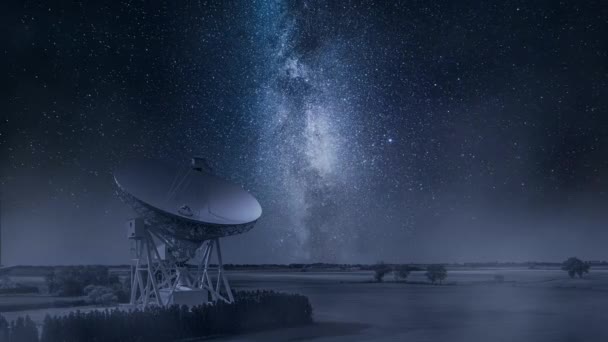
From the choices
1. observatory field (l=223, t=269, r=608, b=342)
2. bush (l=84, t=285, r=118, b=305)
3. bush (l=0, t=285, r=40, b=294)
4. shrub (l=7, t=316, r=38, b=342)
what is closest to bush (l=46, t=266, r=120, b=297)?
bush (l=0, t=285, r=40, b=294)

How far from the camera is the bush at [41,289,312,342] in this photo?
24.1 meters

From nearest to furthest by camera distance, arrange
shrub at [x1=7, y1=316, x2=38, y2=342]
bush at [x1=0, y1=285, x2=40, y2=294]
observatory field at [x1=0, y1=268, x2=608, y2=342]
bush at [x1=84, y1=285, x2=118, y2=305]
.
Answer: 1. shrub at [x1=7, y1=316, x2=38, y2=342]
2. observatory field at [x1=0, y1=268, x2=608, y2=342]
3. bush at [x1=84, y1=285, x2=118, y2=305]
4. bush at [x1=0, y1=285, x2=40, y2=294]

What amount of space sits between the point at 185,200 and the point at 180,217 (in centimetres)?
331

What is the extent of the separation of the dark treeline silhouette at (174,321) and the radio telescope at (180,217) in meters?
2.17

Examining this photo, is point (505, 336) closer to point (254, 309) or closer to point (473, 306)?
point (254, 309)

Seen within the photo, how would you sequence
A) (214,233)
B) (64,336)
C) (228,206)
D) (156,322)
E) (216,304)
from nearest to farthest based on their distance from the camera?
(64,336) → (156,322) → (216,304) → (214,233) → (228,206)

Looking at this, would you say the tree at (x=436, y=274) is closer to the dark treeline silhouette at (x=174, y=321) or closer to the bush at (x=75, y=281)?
the bush at (x=75, y=281)

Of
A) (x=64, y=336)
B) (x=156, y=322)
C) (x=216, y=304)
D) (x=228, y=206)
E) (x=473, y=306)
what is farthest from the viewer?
(x=473, y=306)

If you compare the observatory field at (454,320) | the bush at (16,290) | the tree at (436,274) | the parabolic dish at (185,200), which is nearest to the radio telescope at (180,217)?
the parabolic dish at (185,200)

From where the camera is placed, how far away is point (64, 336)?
23641 millimetres

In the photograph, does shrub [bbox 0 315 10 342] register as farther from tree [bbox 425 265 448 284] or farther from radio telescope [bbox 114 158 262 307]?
tree [bbox 425 265 448 284]

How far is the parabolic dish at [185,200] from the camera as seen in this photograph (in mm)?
29609

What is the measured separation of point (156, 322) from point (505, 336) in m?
16.7

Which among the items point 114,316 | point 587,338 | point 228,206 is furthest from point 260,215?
point 587,338
